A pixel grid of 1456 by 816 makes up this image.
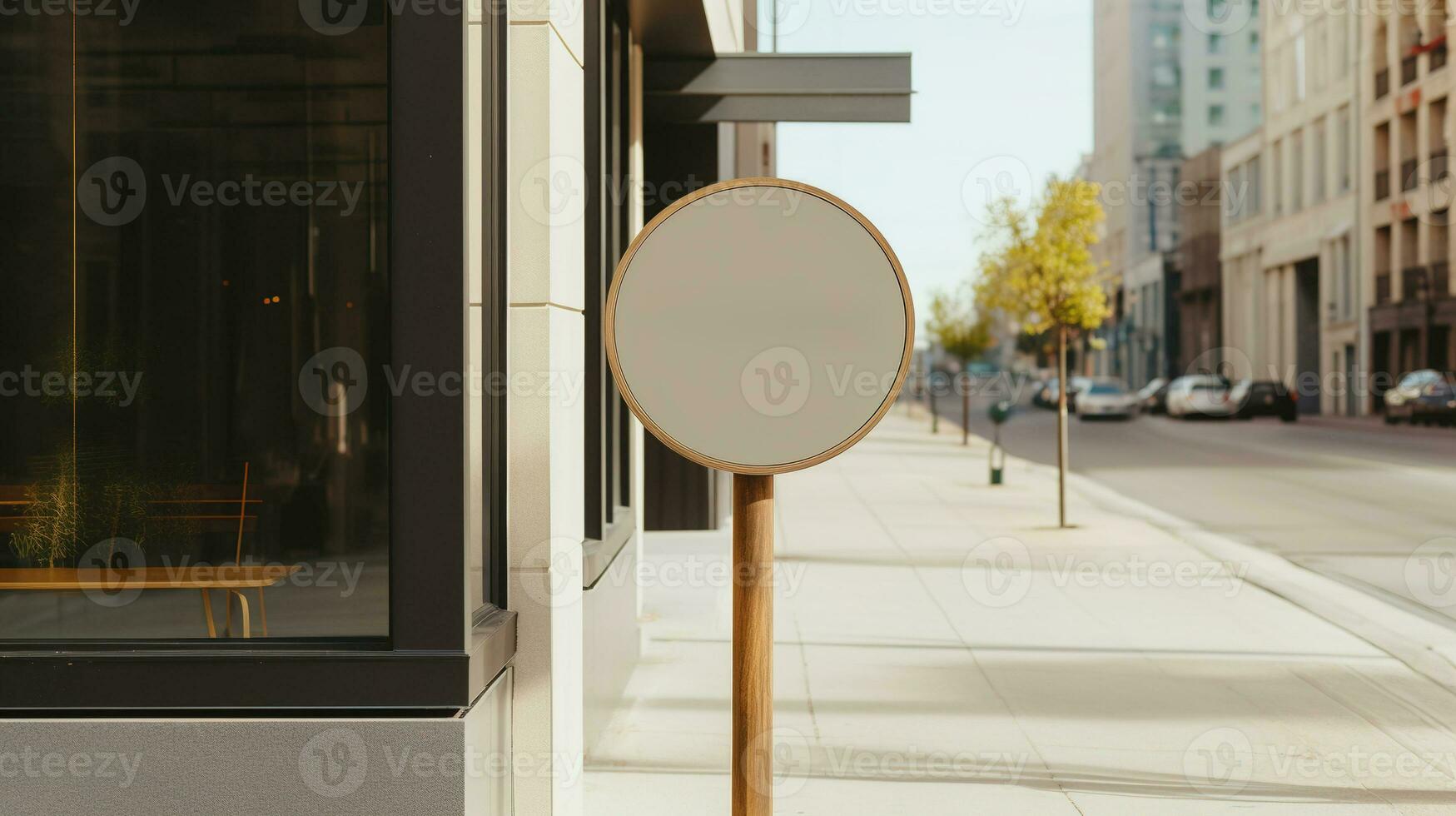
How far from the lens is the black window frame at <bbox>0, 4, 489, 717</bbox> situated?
134 inches

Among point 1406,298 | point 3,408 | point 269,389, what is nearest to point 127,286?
point 269,389

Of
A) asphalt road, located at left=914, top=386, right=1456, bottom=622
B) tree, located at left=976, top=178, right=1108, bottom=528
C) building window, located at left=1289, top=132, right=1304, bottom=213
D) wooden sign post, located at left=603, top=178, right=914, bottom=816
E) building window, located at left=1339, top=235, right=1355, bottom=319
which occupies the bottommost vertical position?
asphalt road, located at left=914, top=386, right=1456, bottom=622

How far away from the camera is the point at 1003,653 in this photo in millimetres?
7625

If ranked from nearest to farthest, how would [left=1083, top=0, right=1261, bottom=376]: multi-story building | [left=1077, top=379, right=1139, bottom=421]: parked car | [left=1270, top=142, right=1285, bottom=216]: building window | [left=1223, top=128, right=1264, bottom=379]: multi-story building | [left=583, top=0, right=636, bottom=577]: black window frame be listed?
[left=583, top=0, right=636, bottom=577]: black window frame, [left=1077, top=379, right=1139, bottom=421]: parked car, [left=1270, top=142, right=1285, bottom=216]: building window, [left=1223, top=128, right=1264, bottom=379]: multi-story building, [left=1083, top=0, right=1261, bottom=376]: multi-story building

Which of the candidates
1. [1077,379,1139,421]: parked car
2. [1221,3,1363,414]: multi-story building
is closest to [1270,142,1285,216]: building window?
[1221,3,1363,414]: multi-story building

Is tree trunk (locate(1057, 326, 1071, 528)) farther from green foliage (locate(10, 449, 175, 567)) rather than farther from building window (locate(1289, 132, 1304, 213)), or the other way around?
building window (locate(1289, 132, 1304, 213))

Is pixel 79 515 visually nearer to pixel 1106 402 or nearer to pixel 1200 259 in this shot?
pixel 1106 402

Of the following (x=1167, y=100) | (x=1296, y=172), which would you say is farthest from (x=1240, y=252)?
(x=1167, y=100)

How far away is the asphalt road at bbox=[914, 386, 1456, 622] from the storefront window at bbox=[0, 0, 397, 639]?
8.29 metres

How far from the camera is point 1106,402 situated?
4541 centimetres

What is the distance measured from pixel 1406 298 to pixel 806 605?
140 feet

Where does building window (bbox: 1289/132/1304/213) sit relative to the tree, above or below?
above

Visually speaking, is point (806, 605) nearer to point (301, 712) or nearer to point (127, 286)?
point (127, 286)

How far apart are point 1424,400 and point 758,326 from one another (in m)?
39.4
